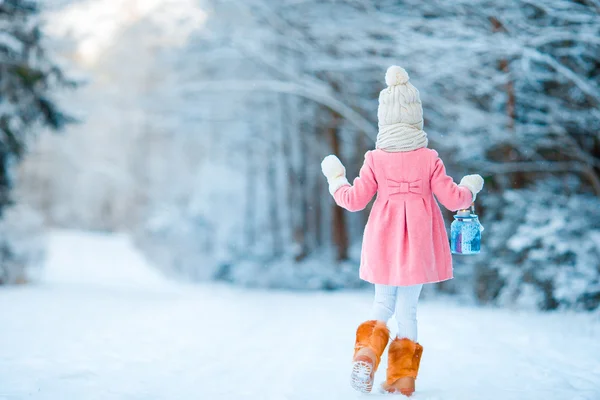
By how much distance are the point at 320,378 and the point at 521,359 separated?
1612 millimetres

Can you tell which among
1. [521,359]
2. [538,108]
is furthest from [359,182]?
[538,108]

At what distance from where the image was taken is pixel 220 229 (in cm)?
1986

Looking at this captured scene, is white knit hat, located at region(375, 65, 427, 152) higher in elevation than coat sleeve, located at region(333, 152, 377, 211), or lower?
higher

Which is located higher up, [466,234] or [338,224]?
[466,234]

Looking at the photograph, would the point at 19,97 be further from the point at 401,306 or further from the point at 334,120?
the point at 401,306

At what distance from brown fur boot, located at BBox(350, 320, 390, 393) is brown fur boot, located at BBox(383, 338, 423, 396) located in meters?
0.09

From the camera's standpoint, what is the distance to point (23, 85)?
9.67 m

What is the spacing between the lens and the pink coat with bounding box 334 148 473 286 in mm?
3316

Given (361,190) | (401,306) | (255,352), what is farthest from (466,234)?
(255,352)

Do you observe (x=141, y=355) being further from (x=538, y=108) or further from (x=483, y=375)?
(x=538, y=108)

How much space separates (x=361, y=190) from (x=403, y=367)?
1.06 meters

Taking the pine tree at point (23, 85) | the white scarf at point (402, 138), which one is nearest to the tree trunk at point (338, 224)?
the pine tree at point (23, 85)

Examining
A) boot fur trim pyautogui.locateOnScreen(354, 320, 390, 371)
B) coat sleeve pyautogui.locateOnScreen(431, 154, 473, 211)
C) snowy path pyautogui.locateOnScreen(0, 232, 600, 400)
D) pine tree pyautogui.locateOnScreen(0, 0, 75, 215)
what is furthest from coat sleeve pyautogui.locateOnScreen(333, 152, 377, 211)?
pine tree pyautogui.locateOnScreen(0, 0, 75, 215)

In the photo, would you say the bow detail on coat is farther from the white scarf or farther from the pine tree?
the pine tree
